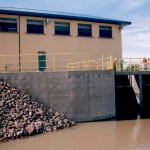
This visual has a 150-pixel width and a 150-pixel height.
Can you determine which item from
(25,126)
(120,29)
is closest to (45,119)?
(25,126)

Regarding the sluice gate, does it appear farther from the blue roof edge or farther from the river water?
the river water

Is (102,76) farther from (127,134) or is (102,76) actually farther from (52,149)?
(52,149)

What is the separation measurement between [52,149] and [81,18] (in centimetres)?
1323

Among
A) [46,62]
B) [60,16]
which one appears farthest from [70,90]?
[60,16]

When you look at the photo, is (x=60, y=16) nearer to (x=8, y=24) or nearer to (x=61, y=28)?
(x=61, y=28)

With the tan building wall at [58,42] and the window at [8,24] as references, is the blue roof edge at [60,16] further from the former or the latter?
the window at [8,24]

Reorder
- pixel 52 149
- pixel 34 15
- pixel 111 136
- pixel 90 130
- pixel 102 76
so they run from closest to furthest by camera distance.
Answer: pixel 52 149
pixel 111 136
pixel 90 130
pixel 102 76
pixel 34 15

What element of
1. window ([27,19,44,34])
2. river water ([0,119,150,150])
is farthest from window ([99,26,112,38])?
river water ([0,119,150,150])

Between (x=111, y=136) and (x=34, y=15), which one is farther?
(x=34, y=15)

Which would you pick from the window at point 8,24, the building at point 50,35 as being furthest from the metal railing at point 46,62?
the window at point 8,24

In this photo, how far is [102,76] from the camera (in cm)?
1825

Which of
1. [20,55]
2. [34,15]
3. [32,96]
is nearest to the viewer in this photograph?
[32,96]

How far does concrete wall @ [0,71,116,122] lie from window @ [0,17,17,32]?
517 cm

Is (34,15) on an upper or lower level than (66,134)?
upper
